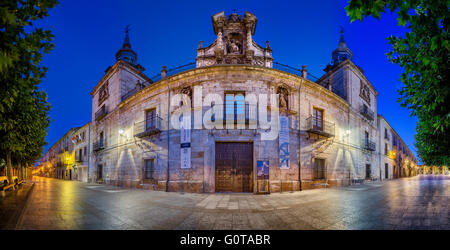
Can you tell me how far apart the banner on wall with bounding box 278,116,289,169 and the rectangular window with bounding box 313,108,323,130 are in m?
3.21

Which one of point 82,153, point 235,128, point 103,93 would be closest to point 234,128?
point 235,128

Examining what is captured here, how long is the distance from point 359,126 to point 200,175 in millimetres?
17499

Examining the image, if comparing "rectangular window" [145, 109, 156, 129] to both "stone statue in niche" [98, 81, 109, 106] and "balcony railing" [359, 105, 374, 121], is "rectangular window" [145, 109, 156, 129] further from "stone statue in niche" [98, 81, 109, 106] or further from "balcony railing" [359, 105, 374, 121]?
"balcony railing" [359, 105, 374, 121]

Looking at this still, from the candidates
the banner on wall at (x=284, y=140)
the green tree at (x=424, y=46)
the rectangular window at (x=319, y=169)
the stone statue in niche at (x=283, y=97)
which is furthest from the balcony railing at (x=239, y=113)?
the green tree at (x=424, y=46)

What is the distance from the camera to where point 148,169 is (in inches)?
583

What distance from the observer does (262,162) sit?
37.3 feet

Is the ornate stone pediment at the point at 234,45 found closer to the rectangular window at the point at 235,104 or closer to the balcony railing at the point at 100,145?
the rectangular window at the point at 235,104

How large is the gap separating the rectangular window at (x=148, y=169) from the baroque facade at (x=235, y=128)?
7 cm

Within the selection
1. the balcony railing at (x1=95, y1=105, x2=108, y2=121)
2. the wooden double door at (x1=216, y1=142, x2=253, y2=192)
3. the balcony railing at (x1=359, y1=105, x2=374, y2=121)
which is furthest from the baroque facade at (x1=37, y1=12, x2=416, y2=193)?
the balcony railing at (x1=95, y1=105, x2=108, y2=121)

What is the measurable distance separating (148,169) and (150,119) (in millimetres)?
3832

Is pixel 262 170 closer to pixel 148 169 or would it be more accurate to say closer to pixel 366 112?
pixel 148 169

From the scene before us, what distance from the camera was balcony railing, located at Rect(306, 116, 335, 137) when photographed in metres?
14.2
